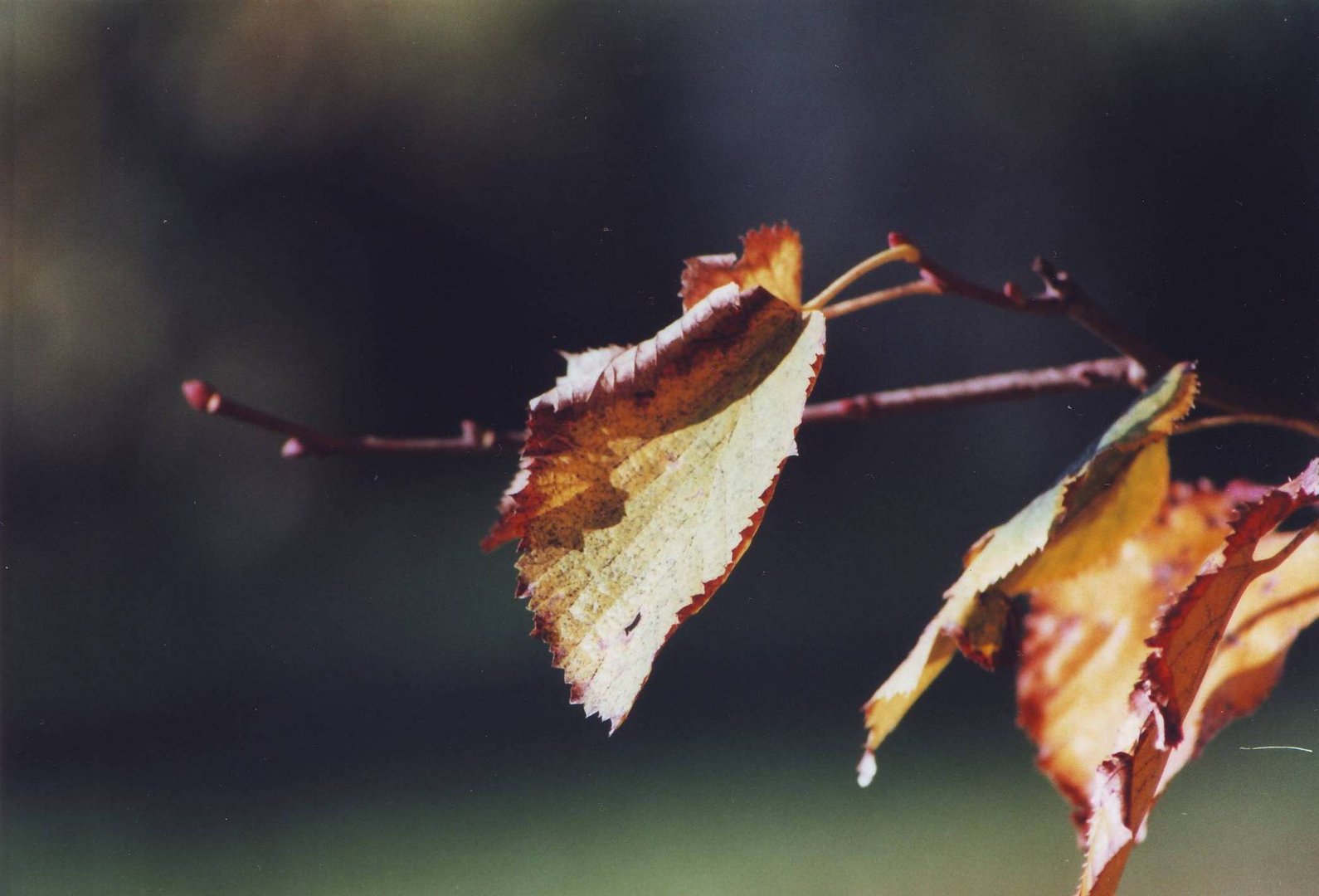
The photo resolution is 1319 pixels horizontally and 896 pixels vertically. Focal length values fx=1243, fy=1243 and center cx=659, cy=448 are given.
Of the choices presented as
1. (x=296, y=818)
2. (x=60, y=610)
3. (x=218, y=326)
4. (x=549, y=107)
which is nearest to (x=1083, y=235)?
(x=549, y=107)

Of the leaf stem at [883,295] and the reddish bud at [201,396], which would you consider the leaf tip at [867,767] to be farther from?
the reddish bud at [201,396]

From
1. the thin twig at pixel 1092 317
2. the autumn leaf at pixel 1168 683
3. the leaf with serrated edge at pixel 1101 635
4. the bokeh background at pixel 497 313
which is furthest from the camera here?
the bokeh background at pixel 497 313

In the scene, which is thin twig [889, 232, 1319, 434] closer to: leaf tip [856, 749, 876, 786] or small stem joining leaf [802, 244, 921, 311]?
small stem joining leaf [802, 244, 921, 311]

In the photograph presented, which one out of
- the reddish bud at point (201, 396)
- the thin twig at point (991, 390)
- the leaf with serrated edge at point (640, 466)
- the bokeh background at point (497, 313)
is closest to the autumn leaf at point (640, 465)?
the leaf with serrated edge at point (640, 466)

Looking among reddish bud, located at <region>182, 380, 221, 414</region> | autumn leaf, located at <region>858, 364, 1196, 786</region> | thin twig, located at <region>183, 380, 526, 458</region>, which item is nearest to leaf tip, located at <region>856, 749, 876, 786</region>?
autumn leaf, located at <region>858, 364, 1196, 786</region>

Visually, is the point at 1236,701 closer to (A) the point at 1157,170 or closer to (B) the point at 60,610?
(B) the point at 60,610

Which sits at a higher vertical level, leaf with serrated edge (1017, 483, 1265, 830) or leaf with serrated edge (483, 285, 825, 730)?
leaf with serrated edge (483, 285, 825, 730)
